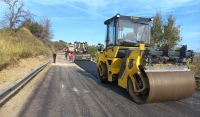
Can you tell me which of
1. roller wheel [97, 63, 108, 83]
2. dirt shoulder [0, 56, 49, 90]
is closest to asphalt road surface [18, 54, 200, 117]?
dirt shoulder [0, 56, 49, 90]

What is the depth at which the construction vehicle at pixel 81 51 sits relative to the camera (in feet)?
98.8

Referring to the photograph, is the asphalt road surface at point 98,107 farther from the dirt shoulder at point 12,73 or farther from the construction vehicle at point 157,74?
the dirt shoulder at point 12,73

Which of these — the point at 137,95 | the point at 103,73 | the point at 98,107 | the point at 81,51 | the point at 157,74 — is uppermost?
the point at 81,51

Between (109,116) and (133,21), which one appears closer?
(109,116)

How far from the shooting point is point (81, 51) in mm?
31531

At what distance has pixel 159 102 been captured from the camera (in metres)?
5.61

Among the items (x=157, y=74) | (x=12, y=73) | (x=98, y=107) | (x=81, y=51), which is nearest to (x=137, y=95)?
(x=157, y=74)

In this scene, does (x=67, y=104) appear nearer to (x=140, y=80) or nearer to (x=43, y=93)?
(x=43, y=93)

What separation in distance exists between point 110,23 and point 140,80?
3.64 metres

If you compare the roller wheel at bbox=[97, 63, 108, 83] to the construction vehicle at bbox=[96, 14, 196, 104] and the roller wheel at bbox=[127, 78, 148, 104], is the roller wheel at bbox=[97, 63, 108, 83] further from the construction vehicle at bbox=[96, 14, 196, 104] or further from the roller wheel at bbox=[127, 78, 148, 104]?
the roller wheel at bbox=[127, 78, 148, 104]

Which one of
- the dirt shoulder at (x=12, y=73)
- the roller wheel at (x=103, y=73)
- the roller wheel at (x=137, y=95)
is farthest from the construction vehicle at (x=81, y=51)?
the roller wheel at (x=137, y=95)

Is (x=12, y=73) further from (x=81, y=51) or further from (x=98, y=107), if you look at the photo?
(x=81, y=51)

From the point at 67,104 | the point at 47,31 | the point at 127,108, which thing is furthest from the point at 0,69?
the point at 47,31

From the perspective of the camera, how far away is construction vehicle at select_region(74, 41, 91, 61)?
30125 mm
